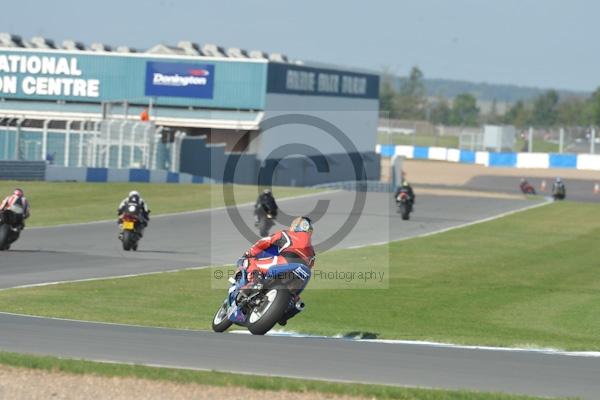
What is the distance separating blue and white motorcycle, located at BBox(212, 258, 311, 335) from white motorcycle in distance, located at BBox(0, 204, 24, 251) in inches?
517

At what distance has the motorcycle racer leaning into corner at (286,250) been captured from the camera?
14109 mm

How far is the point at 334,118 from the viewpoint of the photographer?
92.1 m

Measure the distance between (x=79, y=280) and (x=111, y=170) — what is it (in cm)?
2952

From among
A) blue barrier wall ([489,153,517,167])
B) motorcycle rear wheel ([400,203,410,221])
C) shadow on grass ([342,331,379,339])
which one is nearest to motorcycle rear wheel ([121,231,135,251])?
shadow on grass ([342,331,379,339])

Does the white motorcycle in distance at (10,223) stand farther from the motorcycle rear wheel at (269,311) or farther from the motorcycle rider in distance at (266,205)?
the motorcycle rear wheel at (269,311)

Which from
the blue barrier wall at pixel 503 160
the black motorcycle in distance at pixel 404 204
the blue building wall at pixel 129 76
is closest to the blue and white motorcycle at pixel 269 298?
the black motorcycle in distance at pixel 404 204

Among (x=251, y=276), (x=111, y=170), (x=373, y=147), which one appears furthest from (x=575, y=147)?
(x=251, y=276)

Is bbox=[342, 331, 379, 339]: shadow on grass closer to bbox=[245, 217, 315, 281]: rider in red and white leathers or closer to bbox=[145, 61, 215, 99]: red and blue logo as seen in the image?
bbox=[245, 217, 315, 281]: rider in red and white leathers

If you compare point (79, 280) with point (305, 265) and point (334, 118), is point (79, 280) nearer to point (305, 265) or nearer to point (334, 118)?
point (305, 265)

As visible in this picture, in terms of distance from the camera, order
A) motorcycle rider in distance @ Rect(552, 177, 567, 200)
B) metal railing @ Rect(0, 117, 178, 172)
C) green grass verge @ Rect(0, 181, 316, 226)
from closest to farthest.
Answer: green grass verge @ Rect(0, 181, 316, 226)
metal railing @ Rect(0, 117, 178, 172)
motorcycle rider in distance @ Rect(552, 177, 567, 200)

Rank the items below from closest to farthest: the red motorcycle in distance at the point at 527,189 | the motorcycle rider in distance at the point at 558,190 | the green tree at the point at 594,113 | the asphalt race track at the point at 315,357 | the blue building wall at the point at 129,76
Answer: the asphalt race track at the point at 315,357 → the motorcycle rider in distance at the point at 558,190 → the red motorcycle in distance at the point at 527,189 → the blue building wall at the point at 129,76 → the green tree at the point at 594,113

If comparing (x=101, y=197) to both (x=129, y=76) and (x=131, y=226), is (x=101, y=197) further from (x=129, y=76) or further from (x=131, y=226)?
(x=129, y=76)

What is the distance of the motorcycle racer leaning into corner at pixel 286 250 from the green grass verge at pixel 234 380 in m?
3.50

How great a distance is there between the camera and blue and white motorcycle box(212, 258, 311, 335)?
13.9 meters
